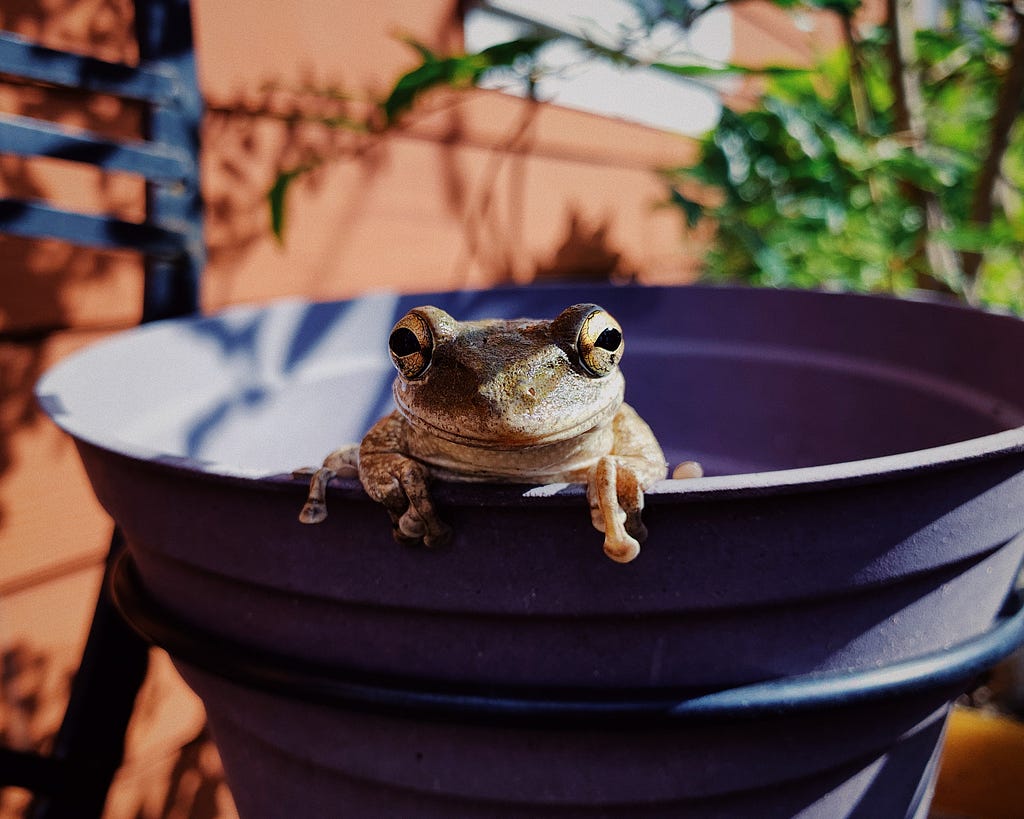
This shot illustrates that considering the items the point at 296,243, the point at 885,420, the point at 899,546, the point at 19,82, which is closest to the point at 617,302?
the point at 885,420

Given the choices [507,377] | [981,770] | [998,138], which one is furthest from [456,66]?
[998,138]

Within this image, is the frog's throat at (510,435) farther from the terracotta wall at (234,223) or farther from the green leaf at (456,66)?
the terracotta wall at (234,223)

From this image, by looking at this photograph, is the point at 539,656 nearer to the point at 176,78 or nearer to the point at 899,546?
the point at 899,546

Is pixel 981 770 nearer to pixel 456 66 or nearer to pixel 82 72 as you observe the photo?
pixel 456 66

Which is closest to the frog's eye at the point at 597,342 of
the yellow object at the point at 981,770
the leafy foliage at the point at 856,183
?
the leafy foliage at the point at 856,183

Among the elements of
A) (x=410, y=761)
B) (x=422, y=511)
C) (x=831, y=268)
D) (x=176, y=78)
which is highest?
(x=176, y=78)

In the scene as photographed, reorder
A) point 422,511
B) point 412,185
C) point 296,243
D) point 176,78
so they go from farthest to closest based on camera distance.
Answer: point 412,185 < point 296,243 < point 176,78 < point 422,511

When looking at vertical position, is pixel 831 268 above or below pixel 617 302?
below
